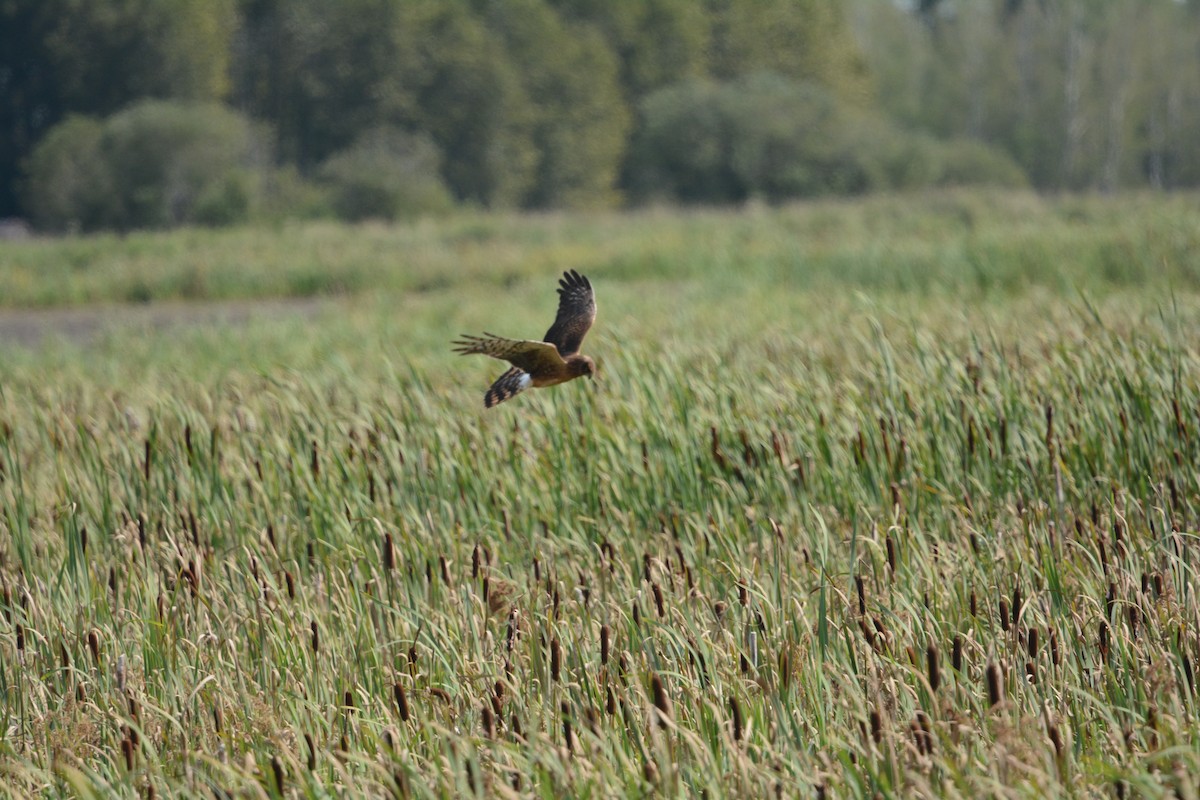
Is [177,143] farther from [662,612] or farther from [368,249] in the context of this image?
[662,612]

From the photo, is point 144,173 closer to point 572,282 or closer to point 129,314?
point 129,314

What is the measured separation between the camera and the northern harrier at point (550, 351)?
2.62 meters

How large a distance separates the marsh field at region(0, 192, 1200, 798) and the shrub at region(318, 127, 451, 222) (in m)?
20.8

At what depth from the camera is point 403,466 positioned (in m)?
4.41

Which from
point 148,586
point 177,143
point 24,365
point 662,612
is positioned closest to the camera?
point 662,612

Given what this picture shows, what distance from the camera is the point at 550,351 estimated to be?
2.67 metres

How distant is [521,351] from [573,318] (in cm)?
43

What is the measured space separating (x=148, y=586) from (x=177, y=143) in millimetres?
24056

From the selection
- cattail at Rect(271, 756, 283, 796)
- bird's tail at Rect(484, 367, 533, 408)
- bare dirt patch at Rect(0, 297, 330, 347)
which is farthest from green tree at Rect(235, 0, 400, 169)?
cattail at Rect(271, 756, 283, 796)

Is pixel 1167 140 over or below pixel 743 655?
over

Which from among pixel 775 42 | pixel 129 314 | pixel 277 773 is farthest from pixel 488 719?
pixel 775 42

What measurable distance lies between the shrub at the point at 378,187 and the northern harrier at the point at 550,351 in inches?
965

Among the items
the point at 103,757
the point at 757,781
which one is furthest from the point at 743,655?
the point at 103,757

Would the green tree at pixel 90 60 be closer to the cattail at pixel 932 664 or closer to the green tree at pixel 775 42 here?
the green tree at pixel 775 42
